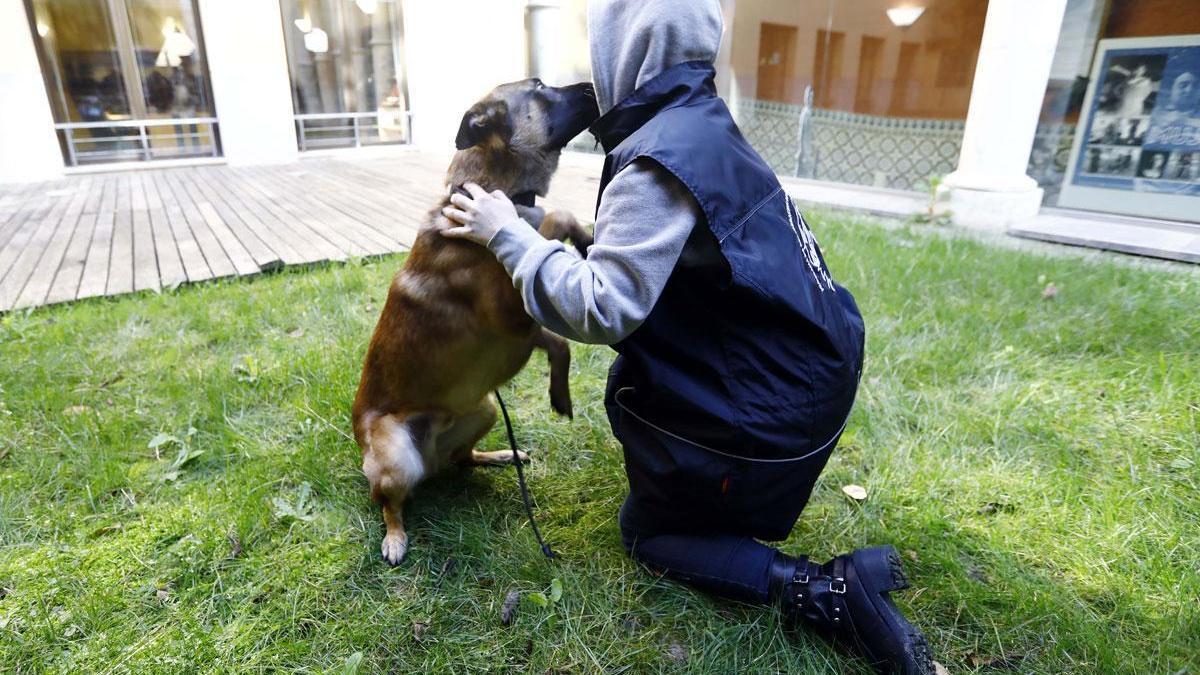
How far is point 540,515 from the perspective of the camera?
2.08m

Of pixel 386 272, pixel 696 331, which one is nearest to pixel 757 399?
pixel 696 331

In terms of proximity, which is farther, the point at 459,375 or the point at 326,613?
the point at 459,375

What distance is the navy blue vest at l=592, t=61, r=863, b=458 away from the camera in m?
1.40

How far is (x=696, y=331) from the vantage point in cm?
154

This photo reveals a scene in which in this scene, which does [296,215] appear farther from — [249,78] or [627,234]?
[627,234]

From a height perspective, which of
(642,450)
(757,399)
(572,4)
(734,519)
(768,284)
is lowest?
(734,519)

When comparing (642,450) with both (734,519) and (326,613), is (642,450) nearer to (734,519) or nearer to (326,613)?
(734,519)

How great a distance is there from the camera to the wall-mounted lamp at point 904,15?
7.22 m

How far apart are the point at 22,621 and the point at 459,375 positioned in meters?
1.22

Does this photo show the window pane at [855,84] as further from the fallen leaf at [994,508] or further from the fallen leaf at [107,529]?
the fallen leaf at [107,529]

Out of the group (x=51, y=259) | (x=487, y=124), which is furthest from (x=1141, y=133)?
(x=51, y=259)

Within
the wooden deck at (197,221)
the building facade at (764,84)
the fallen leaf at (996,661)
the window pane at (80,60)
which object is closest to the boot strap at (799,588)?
the fallen leaf at (996,661)

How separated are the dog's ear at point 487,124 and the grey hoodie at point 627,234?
1.61 ft

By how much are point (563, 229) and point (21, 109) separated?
375 inches
